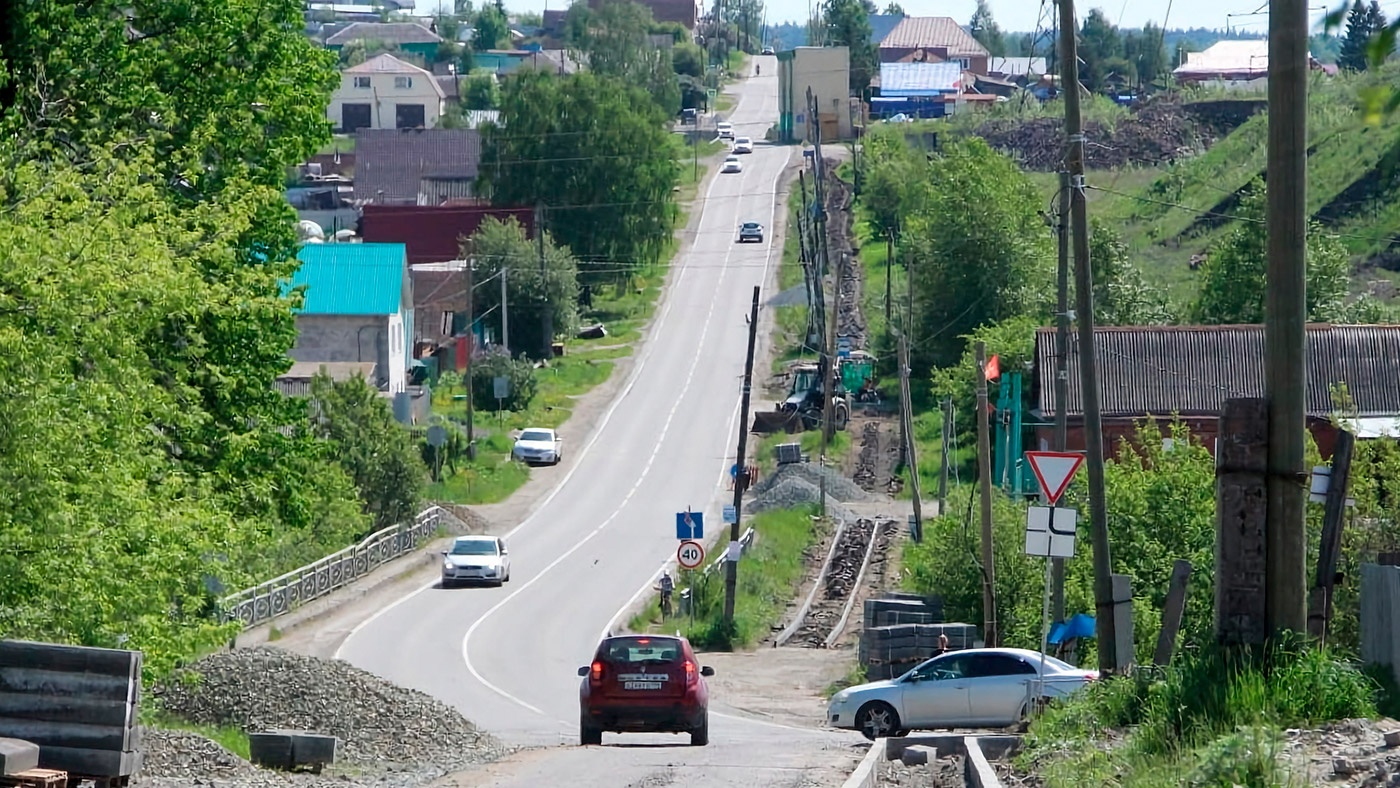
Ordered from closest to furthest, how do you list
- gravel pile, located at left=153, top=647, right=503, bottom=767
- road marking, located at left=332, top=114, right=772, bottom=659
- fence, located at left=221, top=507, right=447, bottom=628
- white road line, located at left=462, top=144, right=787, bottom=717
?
1. gravel pile, located at left=153, top=647, right=503, bottom=767
2. white road line, located at left=462, top=144, right=787, bottom=717
3. fence, located at left=221, top=507, right=447, bottom=628
4. road marking, located at left=332, top=114, right=772, bottom=659

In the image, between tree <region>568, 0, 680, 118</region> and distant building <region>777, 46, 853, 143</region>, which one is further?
tree <region>568, 0, 680, 118</region>

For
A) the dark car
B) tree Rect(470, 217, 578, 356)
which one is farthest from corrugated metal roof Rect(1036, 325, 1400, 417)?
the dark car

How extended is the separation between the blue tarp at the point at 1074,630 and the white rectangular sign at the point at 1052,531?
4163 mm

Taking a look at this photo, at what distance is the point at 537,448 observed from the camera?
63625 mm

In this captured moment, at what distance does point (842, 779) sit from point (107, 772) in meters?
6.11

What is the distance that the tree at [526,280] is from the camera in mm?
80438

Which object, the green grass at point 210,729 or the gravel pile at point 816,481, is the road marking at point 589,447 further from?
the green grass at point 210,729

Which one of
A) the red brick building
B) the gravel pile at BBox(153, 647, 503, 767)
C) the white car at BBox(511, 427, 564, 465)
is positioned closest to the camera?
the gravel pile at BBox(153, 647, 503, 767)

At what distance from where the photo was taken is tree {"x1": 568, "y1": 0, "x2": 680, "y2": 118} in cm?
14012

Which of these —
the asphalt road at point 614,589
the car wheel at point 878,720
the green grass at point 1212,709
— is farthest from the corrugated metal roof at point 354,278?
the green grass at point 1212,709

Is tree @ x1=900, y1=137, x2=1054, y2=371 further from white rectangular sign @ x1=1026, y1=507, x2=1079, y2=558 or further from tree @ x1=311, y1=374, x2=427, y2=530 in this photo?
white rectangular sign @ x1=1026, y1=507, x2=1079, y2=558

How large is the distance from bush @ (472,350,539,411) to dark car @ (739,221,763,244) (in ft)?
108

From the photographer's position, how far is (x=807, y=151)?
126500 millimetres

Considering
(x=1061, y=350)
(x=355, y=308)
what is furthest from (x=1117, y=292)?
(x=1061, y=350)
